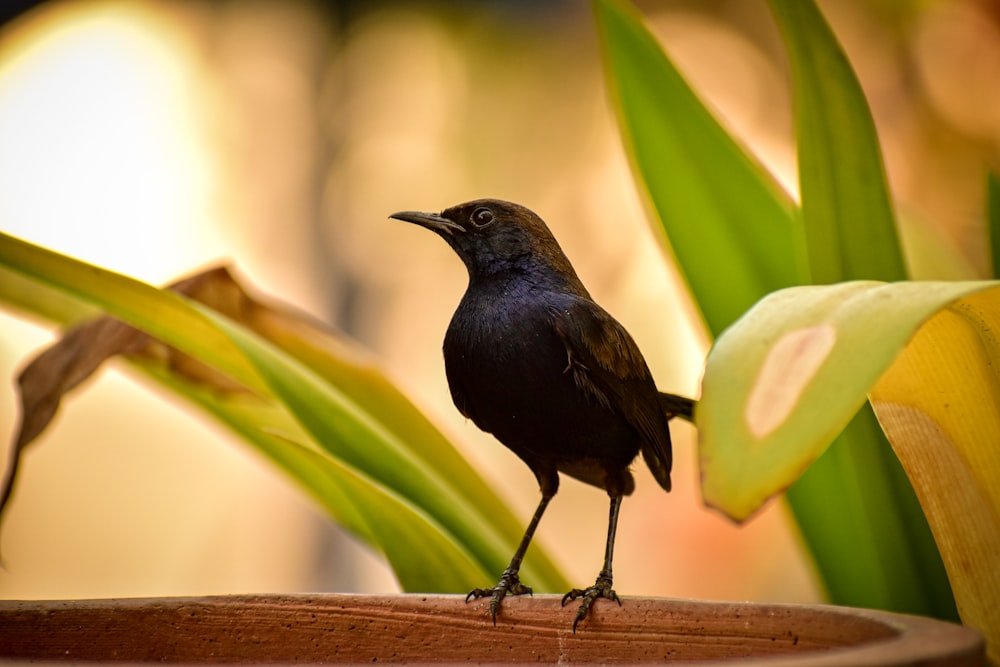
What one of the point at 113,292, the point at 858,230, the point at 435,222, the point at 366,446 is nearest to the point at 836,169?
the point at 858,230

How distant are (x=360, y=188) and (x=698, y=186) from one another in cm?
Result: 176

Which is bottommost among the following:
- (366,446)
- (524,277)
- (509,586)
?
(509,586)

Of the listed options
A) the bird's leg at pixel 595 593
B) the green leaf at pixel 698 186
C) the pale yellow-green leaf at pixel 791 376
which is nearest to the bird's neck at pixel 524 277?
the green leaf at pixel 698 186

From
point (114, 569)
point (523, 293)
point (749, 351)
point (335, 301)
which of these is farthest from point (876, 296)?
point (114, 569)

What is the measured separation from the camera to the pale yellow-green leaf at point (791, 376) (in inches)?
19.5

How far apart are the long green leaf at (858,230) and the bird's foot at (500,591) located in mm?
334

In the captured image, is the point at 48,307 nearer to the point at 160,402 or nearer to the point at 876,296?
the point at 876,296

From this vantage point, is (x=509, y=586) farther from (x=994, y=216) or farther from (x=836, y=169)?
(x=994, y=216)

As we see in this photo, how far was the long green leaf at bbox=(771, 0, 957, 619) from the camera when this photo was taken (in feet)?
3.06

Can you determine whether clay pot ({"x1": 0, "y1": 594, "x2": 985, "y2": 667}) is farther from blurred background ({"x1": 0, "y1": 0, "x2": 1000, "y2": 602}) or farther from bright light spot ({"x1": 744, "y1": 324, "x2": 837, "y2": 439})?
blurred background ({"x1": 0, "y1": 0, "x2": 1000, "y2": 602})

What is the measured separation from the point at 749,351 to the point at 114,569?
2.33m

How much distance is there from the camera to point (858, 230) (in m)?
0.94

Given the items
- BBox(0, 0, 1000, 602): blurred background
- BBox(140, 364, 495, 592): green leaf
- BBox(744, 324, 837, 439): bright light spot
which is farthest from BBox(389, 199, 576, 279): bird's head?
BBox(0, 0, 1000, 602): blurred background

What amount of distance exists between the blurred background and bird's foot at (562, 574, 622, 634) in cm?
159
